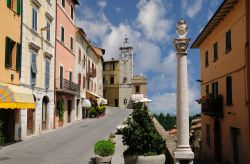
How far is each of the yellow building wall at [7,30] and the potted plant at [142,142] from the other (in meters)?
9.88

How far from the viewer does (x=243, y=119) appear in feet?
57.4

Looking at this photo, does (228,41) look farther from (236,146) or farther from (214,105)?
(236,146)

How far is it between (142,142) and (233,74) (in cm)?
937

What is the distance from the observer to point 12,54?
830 inches

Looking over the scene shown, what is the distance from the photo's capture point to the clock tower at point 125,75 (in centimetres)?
8181

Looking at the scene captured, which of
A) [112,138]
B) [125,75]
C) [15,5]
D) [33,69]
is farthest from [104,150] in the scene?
[125,75]

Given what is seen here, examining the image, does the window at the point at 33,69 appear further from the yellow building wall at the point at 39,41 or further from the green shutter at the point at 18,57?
the green shutter at the point at 18,57

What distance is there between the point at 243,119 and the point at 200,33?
9.57 m

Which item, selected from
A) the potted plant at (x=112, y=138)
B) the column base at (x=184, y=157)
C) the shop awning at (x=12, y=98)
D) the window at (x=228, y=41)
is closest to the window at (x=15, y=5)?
the shop awning at (x=12, y=98)

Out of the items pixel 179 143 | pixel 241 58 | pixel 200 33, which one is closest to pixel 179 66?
pixel 179 143

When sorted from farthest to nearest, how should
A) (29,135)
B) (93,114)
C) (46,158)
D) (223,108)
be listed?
(93,114) < (29,135) < (223,108) < (46,158)

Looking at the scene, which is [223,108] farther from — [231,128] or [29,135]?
[29,135]

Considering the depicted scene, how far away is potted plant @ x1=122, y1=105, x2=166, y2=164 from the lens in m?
11.6

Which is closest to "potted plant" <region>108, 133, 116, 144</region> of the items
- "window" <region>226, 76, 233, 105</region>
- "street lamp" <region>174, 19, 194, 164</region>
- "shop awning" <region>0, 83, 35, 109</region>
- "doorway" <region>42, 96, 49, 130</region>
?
"shop awning" <region>0, 83, 35, 109</region>
